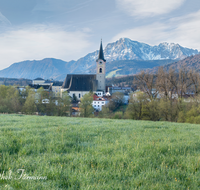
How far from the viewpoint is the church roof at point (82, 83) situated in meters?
92.6

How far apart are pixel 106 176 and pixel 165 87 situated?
31.1m

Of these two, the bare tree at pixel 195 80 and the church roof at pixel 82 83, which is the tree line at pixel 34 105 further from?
the church roof at pixel 82 83

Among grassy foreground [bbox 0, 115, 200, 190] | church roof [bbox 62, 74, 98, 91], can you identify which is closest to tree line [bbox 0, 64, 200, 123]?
grassy foreground [bbox 0, 115, 200, 190]

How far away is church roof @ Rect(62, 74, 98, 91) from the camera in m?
92.6

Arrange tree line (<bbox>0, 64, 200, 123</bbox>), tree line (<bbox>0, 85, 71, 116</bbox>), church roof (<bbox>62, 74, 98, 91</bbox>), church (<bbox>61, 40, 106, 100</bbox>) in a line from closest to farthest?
1. tree line (<bbox>0, 64, 200, 123</bbox>)
2. tree line (<bbox>0, 85, 71, 116</bbox>)
3. church (<bbox>61, 40, 106, 100</bbox>)
4. church roof (<bbox>62, 74, 98, 91</bbox>)

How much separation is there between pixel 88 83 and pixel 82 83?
3.39 metres

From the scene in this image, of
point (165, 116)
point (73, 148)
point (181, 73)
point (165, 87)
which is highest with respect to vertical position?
point (181, 73)

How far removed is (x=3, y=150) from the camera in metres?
4.82

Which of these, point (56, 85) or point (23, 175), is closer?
point (23, 175)

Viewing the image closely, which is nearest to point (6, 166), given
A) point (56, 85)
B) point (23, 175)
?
point (23, 175)

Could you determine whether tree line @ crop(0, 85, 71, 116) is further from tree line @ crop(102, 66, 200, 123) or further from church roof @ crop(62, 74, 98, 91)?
church roof @ crop(62, 74, 98, 91)

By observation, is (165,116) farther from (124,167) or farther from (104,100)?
(104,100)

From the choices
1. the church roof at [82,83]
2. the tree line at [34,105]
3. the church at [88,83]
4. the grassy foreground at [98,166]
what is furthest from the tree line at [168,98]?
the church roof at [82,83]

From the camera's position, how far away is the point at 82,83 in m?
93.6
